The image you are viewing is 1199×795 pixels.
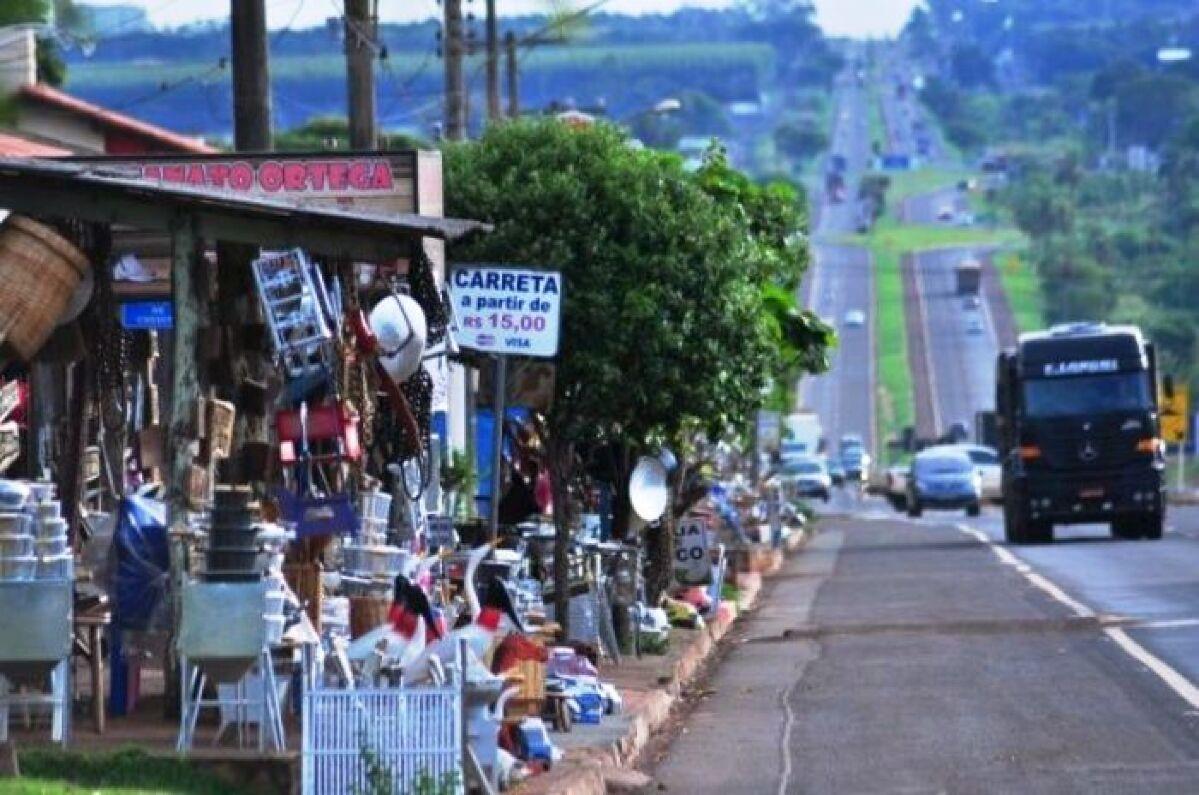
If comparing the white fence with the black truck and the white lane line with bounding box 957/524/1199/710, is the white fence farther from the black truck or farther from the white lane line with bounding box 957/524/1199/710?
the black truck

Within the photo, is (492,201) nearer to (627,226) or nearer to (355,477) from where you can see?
(627,226)

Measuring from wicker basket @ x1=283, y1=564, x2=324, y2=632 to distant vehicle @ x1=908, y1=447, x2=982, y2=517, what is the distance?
186 ft

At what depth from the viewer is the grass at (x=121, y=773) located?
13.2 m

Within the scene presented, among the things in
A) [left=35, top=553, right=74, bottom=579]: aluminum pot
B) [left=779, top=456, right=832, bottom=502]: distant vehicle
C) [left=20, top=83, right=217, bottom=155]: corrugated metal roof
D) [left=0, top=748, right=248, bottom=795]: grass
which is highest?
[left=20, top=83, right=217, bottom=155]: corrugated metal roof

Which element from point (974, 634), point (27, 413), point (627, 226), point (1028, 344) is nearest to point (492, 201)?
point (627, 226)

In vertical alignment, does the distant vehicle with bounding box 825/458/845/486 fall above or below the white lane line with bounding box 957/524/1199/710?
below

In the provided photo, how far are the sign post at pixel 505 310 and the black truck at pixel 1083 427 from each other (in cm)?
2732

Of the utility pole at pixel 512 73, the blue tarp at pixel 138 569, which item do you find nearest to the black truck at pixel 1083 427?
the utility pole at pixel 512 73

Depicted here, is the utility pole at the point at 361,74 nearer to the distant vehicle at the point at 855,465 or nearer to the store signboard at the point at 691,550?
the store signboard at the point at 691,550

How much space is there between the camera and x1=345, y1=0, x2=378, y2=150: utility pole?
81.5 ft

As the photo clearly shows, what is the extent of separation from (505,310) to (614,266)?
405cm

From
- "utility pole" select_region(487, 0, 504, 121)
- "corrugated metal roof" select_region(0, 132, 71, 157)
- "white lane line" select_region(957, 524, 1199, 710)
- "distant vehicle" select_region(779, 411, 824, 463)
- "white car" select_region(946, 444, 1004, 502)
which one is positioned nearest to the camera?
"white lane line" select_region(957, 524, 1199, 710)

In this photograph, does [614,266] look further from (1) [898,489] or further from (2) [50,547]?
(1) [898,489]

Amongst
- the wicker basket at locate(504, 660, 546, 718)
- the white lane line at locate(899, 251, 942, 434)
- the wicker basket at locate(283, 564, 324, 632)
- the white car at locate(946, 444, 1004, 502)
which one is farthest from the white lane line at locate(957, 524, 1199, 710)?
the white lane line at locate(899, 251, 942, 434)
